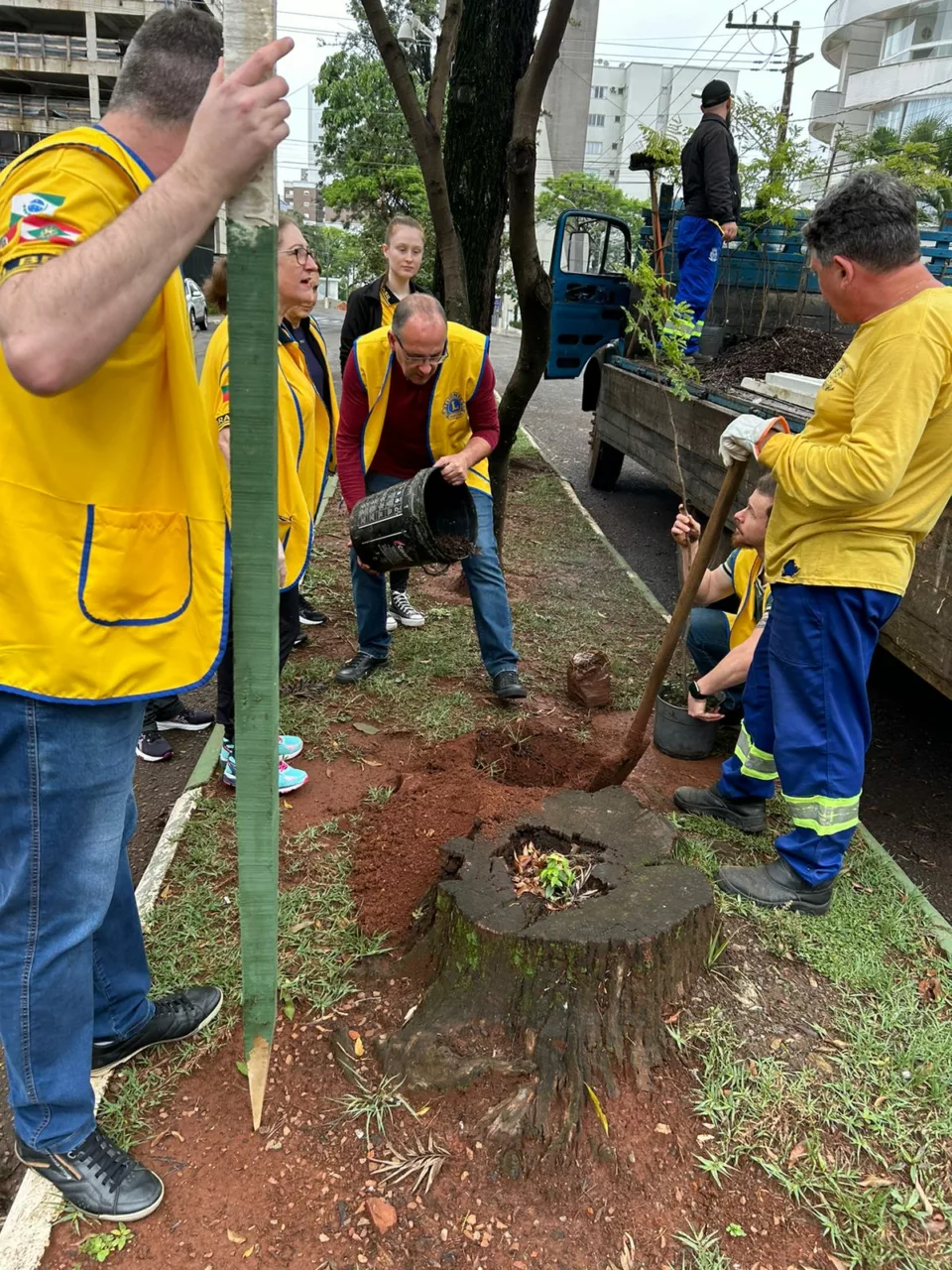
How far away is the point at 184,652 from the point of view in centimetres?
164

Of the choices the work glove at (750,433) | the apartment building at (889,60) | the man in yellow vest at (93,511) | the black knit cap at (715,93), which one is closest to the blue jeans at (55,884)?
the man in yellow vest at (93,511)

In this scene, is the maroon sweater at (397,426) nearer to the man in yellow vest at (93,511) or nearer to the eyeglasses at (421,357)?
the eyeglasses at (421,357)

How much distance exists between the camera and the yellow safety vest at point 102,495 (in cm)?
129

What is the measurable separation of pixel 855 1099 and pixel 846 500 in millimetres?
1503

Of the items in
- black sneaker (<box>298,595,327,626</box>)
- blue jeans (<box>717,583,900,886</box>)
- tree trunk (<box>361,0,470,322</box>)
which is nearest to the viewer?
blue jeans (<box>717,583,900,886</box>)

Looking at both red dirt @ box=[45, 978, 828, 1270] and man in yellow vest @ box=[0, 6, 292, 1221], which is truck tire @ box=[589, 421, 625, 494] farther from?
man in yellow vest @ box=[0, 6, 292, 1221]

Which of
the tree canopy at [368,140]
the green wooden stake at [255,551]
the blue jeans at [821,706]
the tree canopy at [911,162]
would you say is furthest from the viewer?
the tree canopy at [368,140]

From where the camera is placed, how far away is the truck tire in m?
8.73

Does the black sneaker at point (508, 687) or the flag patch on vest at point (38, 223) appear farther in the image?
the black sneaker at point (508, 687)

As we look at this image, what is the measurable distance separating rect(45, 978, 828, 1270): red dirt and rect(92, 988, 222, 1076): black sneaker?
14 cm

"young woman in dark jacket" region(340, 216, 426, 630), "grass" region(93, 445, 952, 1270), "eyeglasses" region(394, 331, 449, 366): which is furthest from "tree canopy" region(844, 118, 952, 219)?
"grass" region(93, 445, 952, 1270)

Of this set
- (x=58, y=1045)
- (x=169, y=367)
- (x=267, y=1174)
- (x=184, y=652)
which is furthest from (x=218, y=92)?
(x=267, y=1174)

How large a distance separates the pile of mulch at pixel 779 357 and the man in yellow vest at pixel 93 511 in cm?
519

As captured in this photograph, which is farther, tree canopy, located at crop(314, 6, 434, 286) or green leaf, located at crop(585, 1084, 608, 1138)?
tree canopy, located at crop(314, 6, 434, 286)
